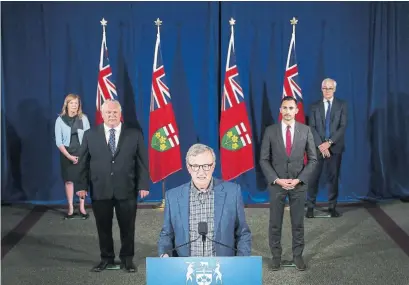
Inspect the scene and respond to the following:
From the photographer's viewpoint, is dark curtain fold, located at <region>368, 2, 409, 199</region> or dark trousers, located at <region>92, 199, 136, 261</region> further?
dark curtain fold, located at <region>368, 2, 409, 199</region>

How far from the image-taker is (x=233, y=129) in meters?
7.57

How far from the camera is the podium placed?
2.80 meters

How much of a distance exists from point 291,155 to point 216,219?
2170 mm

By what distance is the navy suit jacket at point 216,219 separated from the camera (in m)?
3.32

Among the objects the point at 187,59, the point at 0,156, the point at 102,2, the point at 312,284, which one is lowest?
the point at 312,284

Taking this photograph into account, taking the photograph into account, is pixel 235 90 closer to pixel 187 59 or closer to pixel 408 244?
pixel 187 59

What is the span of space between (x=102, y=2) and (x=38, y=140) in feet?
5.90

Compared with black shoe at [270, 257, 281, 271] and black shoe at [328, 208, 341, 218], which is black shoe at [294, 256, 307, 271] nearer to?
black shoe at [270, 257, 281, 271]

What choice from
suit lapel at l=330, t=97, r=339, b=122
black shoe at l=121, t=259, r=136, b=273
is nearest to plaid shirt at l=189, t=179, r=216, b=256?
black shoe at l=121, t=259, r=136, b=273

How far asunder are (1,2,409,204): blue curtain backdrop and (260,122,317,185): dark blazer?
2481mm

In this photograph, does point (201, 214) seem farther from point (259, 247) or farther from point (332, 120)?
point (332, 120)

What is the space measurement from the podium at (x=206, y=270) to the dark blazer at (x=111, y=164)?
2588mm

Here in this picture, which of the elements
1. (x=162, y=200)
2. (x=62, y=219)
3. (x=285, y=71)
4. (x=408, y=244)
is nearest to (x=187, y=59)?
(x=285, y=71)

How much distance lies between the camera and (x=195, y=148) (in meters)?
3.22
